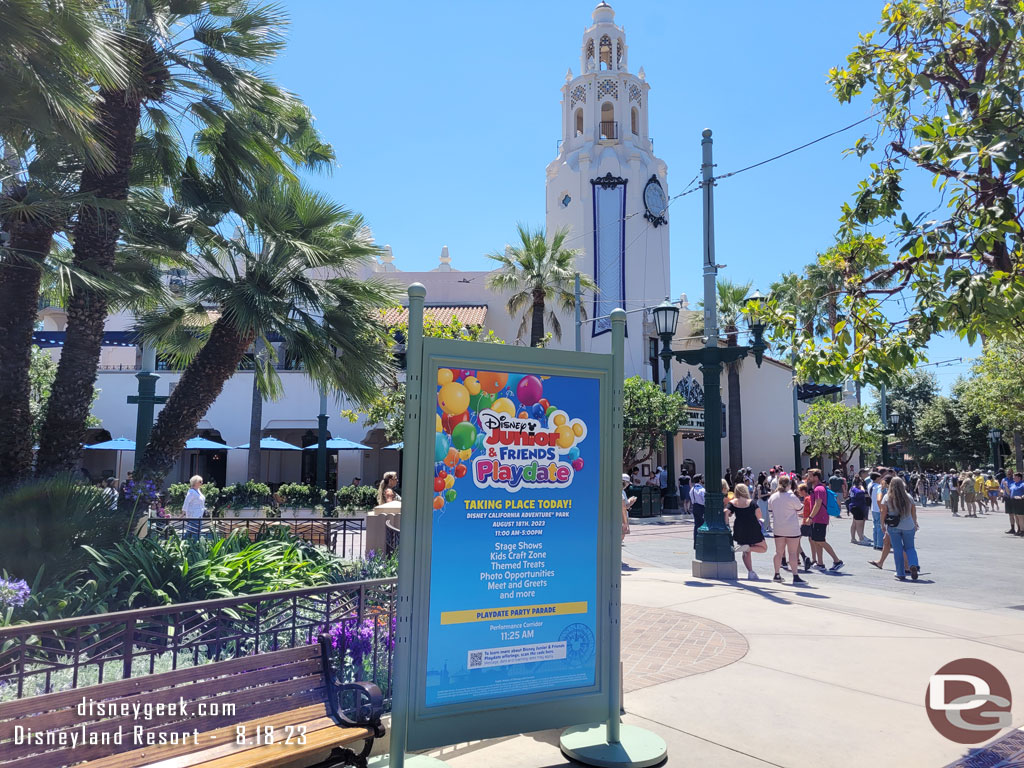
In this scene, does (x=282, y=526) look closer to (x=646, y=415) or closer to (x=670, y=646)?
(x=670, y=646)

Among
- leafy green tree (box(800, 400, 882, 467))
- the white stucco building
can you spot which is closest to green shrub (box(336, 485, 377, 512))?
the white stucco building

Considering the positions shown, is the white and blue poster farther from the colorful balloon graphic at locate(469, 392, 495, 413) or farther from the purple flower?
the purple flower

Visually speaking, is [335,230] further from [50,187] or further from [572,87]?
[572,87]

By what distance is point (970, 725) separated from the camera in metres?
5.04

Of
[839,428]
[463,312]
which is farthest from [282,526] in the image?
[839,428]

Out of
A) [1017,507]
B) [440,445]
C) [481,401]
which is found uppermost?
[481,401]

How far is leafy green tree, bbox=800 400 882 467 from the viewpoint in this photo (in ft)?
129

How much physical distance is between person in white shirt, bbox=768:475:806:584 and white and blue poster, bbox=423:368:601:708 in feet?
24.9

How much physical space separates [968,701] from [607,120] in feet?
125

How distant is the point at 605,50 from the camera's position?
1622 inches

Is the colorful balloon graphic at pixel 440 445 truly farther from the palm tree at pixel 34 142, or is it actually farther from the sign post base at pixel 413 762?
the palm tree at pixel 34 142

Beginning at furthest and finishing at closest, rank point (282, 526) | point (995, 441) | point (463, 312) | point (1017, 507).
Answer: point (995, 441) < point (463, 312) < point (1017, 507) < point (282, 526)

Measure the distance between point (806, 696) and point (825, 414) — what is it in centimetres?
3748

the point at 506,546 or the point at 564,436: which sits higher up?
the point at 564,436
